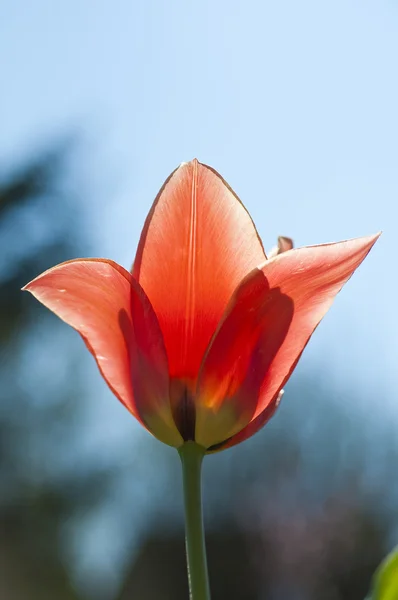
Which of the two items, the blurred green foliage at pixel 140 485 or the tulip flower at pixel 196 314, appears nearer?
the tulip flower at pixel 196 314

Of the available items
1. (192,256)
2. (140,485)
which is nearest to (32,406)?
(140,485)

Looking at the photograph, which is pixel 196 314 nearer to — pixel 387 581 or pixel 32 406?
pixel 387 581

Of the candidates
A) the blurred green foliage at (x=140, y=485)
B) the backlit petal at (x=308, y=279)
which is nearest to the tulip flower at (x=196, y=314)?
the backlit petal at (x=308, y=279)

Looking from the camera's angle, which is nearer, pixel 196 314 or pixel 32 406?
pixel 196 314

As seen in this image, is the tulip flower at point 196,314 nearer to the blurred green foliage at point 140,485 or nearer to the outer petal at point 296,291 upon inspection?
the outer petal at point 296,291

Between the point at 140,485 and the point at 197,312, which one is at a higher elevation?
the point at 197,312

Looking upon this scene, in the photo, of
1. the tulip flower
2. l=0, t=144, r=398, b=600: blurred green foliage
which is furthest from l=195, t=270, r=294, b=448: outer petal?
l=0, t=144, r=398, b=600: blurred green foliage

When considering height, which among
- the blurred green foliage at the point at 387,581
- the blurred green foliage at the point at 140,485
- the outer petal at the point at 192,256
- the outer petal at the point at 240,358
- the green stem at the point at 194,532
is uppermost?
the outer petal at the point at 192,256
